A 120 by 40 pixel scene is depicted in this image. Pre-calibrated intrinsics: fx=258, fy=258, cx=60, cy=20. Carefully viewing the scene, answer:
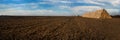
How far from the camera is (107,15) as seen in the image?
50312 mm

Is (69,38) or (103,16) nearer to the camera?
(69,38)

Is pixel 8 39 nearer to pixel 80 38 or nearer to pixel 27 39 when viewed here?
pixel 27 39

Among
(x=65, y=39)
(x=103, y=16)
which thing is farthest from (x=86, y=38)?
(x=103, y=16)

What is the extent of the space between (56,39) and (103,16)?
1462 inches

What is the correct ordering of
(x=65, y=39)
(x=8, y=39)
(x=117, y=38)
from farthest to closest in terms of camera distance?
1. (x=117, y=38)
2. (x=65, y=39)
3. (x=8, y=39)

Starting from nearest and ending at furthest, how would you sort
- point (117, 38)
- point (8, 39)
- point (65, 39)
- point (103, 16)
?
point (8, 39) → point (65, 39) → point (117, 38) → point (103, 16)

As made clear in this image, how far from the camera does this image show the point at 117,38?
15391 mm

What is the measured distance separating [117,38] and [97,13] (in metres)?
36.3

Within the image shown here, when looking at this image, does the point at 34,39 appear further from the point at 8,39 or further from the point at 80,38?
the point at 80,38

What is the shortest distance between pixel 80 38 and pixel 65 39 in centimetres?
119

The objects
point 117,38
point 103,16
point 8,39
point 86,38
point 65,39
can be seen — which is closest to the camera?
point 8,39

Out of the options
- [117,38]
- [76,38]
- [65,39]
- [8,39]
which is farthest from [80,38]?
[8,39]

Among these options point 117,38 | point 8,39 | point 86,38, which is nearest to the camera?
point 8,39

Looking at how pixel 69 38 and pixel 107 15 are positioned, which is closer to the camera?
pixel 69 38
